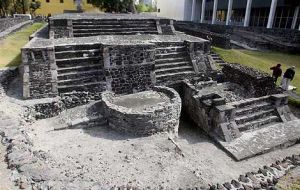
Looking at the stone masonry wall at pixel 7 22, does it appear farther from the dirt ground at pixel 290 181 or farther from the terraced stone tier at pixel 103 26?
the dirt ground at pixel 290 181

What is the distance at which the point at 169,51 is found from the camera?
41.2ft

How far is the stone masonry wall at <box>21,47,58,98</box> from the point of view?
31.1 feet

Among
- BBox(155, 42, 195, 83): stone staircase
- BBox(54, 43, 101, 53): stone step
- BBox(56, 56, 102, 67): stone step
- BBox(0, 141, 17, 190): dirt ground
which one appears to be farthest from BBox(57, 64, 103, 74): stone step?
BBox(0, 141, 17, 190): dirt ground

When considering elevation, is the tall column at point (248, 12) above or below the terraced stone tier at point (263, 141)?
above

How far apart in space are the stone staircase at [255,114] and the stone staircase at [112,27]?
831 centimetres

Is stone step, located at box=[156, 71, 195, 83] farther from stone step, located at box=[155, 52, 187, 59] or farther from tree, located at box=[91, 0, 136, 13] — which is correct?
tree, located at box=[91, 0, 136, 13]

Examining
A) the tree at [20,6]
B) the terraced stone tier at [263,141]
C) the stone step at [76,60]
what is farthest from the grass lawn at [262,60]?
the tree at [20,6]

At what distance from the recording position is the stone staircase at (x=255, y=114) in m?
9.20

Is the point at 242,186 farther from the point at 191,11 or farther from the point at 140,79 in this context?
the point at 191,11

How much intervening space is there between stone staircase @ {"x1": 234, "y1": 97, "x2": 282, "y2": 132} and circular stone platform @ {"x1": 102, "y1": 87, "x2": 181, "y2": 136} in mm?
2350

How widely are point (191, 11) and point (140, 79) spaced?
1351 inches

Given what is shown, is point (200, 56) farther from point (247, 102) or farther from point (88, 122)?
point (88, 122)

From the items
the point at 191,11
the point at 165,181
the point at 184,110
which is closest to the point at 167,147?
the point at 165,181

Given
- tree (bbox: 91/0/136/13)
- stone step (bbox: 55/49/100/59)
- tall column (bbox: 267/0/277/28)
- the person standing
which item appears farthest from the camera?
tree (bbox: 91/0/136/13)
